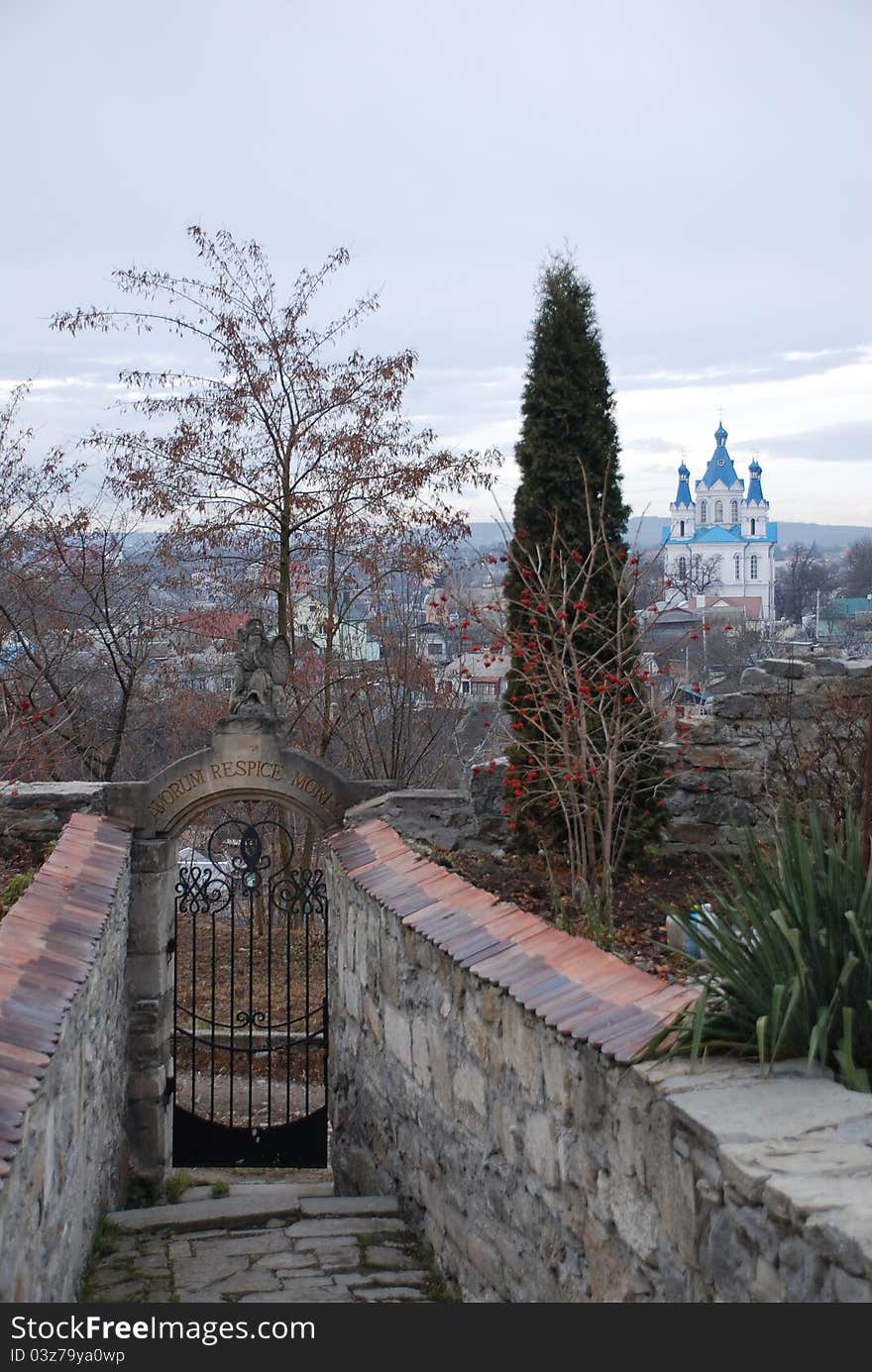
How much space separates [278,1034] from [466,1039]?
7.30 metres

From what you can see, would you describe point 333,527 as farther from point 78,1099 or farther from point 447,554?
point 78,1099

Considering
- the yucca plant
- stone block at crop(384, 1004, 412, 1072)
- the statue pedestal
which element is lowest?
stone block at crop(384, 1004, 412, 1072)

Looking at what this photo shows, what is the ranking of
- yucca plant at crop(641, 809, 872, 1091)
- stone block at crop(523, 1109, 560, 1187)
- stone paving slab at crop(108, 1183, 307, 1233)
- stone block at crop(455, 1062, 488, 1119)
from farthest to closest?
stone paving slab at crop(108, 1183, 307, 1233) < stone block at crop(455, 1062, 488, 1119) < stone block at crop(523, 1109, 560, 1187) < yucca plant at crop(641, 809, 872, 1091)

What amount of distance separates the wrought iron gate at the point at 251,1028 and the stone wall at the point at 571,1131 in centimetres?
239

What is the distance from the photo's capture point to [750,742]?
9.09 m

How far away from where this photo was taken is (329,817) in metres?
9.28

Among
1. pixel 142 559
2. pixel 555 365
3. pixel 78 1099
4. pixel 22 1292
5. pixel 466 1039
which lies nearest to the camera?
pixel 22 1292

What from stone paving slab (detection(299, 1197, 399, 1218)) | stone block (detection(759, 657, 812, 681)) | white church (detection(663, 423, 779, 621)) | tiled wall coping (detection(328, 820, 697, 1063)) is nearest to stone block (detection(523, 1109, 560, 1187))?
tiled wall coping (detection(328, 820, 697, 1063))

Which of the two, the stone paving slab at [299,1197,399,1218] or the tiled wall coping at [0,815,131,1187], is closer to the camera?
the tiled wall coping at [0,815,131,1187]

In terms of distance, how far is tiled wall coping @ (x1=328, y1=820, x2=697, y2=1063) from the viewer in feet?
12.4

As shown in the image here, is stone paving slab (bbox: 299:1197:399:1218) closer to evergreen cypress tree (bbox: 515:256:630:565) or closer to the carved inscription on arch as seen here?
the carved inscription on arch

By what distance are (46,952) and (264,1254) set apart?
7.20ft

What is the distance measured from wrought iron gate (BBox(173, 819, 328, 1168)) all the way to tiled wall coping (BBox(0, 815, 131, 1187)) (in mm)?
1252
